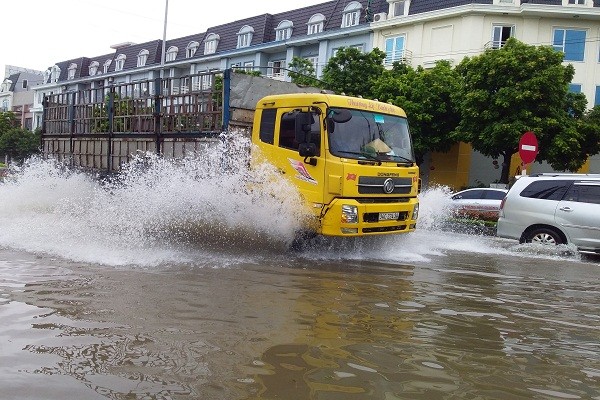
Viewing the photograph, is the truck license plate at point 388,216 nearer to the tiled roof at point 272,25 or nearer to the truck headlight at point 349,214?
the truck headlight at point 349,214

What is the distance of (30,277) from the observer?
5.80 metres

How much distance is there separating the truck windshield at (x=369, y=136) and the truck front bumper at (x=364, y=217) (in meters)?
0.66

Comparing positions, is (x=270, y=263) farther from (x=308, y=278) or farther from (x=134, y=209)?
(x=134, y=209)

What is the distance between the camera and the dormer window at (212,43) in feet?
142

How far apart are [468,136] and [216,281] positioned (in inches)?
804

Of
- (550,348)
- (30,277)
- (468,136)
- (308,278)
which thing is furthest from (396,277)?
(468,136)

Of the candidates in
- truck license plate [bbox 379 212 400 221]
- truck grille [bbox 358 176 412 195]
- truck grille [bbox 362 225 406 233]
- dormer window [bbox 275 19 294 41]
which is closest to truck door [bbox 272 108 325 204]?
truck grille [bbox 358 176 412 195]

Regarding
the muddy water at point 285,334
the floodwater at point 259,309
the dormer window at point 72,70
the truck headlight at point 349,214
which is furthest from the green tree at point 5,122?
the truck headlight at point 349,214

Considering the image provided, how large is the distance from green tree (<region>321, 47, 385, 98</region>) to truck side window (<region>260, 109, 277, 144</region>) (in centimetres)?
1942

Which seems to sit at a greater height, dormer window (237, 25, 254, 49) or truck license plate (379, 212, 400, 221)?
dormer window (237, 25, 254, 49)

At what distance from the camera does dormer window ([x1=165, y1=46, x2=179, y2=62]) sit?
47347 mm

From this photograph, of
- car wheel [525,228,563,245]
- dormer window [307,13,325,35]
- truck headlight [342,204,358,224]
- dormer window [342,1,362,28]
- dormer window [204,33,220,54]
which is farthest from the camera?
dormer window [204,33,220,54]

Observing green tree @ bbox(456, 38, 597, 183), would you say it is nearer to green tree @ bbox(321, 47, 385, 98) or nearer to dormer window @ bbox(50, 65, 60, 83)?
green tree @ bbox(321, 47, 385, 98)

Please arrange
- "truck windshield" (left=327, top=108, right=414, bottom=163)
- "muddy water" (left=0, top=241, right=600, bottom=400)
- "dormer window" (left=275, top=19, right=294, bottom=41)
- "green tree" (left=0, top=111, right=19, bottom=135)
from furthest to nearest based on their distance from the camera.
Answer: "green tree" (left=0, top=111, right=19, bottom=135) → "dormer window" (left=275, top=19, right=294, bottom=41) → "truck windshield" (left=327, top=108, right=414, bottom=163) → "muddy water" (left=0, top=241, right=600, bottom=400)
